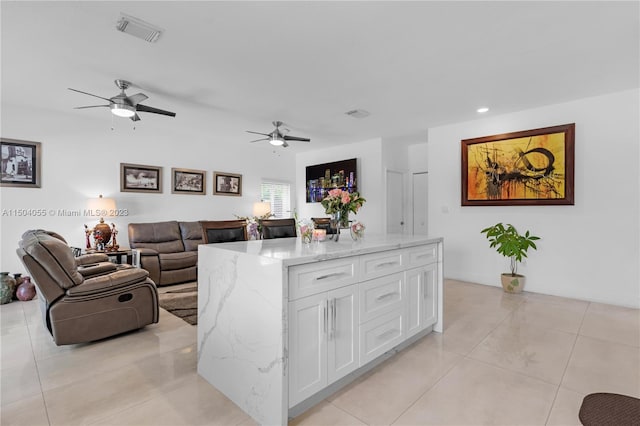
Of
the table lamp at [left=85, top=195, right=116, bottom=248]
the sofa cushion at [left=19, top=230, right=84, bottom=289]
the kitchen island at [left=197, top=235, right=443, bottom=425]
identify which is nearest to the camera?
the kitchen island at [left=197, top=235, right=443, bottom=425]

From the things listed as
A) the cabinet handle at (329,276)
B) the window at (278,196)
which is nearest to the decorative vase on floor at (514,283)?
the cabinet handle at (329,276)

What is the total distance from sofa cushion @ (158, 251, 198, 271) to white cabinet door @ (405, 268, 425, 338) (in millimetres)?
3747

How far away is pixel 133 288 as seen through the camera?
2902 millimetres

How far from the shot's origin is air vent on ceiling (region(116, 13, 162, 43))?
226cm

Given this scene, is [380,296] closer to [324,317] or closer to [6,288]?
[324,317]

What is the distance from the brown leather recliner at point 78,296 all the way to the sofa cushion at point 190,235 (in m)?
2.57

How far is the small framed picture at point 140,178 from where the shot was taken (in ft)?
17.1

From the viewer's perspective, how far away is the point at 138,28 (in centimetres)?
236

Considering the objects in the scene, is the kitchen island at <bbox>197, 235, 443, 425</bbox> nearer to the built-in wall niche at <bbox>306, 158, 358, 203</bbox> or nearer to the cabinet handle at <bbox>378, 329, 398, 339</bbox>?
the cabinet handle at <bbox>378, 329, 398, 339</bbox>

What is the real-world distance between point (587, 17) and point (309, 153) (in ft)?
18.6

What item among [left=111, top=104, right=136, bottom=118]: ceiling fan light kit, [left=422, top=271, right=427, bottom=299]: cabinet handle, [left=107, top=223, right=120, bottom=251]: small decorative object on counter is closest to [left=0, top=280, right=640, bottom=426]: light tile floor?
[left=422, top=271, right=427, bottom=299]: cabinet handle

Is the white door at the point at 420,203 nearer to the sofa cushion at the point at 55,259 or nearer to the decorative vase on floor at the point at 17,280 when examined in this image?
the sofa cushion at the point at 55,259

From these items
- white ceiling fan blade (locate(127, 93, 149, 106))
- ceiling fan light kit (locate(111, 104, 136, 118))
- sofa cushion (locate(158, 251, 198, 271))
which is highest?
white ceiling fan blade (locate(127, 93, 149, 106))

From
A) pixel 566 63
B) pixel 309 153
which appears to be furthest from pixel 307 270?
pixel 309 153
